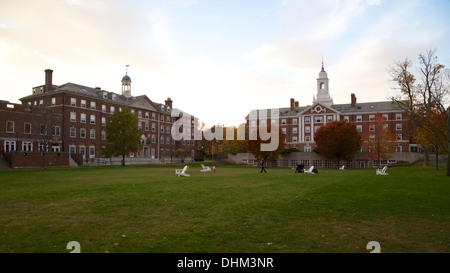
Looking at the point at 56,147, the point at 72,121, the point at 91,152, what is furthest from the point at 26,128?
the point at 91,152

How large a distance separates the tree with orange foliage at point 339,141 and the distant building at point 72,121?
125ft

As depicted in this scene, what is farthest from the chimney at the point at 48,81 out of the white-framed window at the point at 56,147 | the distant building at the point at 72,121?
the white-framed window at the point at 56,147

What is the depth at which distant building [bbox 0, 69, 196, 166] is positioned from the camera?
5056 cm

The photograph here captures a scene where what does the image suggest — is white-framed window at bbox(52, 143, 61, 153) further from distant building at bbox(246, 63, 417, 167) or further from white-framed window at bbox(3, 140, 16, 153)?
distant building at bbox(246, 63, 417, 167)

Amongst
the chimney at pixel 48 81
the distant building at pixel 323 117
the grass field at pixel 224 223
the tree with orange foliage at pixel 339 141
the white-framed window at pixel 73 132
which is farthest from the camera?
the distant building at pixel 323 117

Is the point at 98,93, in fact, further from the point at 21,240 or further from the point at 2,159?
the point at 21,240

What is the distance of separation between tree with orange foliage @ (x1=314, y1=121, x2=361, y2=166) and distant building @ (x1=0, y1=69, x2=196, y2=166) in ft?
125

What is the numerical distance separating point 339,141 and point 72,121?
174ft

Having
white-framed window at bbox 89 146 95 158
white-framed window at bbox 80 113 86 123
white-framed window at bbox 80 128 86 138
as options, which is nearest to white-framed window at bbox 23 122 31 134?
white-framed window at bbox 80 128 86 138

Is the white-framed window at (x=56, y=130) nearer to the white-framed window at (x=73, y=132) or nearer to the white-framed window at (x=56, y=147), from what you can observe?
the white-framed window at (x=56, y=147)

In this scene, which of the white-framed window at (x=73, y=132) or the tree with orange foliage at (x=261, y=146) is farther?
the white-framed window at (x=73, y=132)

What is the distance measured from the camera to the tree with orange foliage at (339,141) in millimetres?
55062
